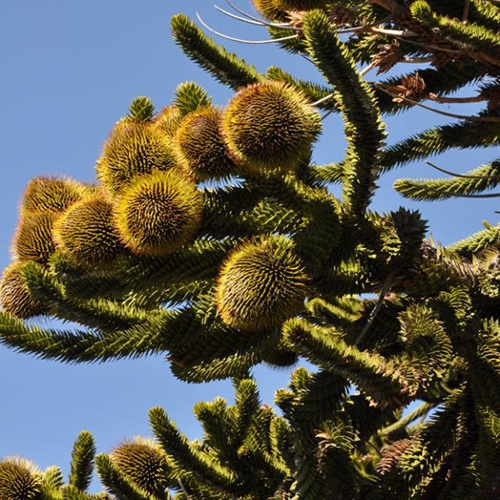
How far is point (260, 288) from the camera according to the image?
292 cm

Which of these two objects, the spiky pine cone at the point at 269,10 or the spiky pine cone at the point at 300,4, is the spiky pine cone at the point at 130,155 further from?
the spiky pine cone at the point at 269,10

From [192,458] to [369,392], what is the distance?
1.48m

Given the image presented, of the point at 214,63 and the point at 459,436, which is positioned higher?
the point at 214,63

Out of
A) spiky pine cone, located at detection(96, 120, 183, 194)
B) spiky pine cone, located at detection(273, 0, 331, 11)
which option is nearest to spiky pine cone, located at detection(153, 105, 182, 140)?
spiky pine cone, located at detection(96, 120, 183, 194)

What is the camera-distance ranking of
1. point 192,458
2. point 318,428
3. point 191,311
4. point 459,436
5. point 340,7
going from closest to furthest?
point 191,311 < point 318,428 < point 459,436 < point 192,458 < point 340,7

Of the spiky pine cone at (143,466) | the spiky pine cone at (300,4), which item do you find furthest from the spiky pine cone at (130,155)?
the spiky pine cone at (143,466)

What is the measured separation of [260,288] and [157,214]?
52 centimetres

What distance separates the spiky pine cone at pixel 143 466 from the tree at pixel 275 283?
1.21 feet

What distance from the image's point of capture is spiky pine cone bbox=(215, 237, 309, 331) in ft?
9.55

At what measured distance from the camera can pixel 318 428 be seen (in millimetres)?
3732

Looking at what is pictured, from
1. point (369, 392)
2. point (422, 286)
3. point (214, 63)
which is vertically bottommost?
point (369, 392)

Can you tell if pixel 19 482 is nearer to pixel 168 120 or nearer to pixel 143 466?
pixel 143 466

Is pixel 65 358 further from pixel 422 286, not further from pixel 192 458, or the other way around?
pixel 422 286

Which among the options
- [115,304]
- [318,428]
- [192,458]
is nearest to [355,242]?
[318,428]
